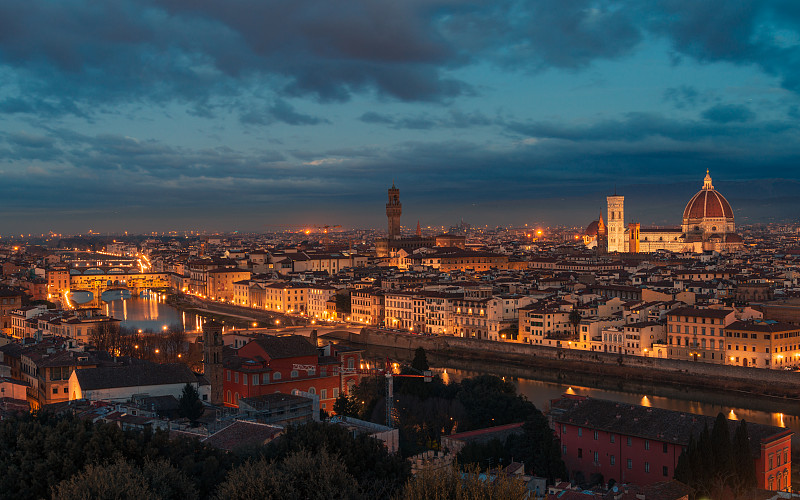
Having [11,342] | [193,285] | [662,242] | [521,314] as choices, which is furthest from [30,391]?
[662,242]

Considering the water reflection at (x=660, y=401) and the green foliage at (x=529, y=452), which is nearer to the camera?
the green foliage at (x=529, y=452)

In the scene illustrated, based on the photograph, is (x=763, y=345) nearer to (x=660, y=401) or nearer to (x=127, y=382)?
(x=660, y=401)

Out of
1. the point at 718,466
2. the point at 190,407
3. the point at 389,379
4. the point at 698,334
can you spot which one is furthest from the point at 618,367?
the point at 190,407

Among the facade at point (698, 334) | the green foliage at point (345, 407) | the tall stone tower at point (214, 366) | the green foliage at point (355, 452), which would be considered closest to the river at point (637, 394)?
the facade at point (698, 334)

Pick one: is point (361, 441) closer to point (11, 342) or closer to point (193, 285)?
point (11, 342)

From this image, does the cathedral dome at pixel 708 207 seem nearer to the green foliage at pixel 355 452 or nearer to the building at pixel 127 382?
the building at pixel 127 382

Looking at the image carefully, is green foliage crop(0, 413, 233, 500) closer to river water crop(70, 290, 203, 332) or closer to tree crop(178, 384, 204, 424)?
tree crop(178, 384, 204, 424)
